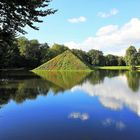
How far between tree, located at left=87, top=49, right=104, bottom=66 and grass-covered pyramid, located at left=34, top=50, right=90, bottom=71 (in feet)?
167

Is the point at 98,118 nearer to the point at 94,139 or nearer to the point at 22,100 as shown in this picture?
the point at 94,139

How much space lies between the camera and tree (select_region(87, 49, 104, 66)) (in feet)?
447

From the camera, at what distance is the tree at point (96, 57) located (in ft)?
447

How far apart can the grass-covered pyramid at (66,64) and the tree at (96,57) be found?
50919 mm

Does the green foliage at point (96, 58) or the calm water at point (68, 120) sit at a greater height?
the green foliage at point (96, 58)

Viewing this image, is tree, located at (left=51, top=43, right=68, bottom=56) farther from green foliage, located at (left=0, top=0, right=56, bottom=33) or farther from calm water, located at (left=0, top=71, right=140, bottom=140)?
green foliage, located at (left=0, top=0, right=56, bottom=33)

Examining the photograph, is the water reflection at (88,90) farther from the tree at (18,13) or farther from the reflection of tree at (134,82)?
the tree at (18,13)

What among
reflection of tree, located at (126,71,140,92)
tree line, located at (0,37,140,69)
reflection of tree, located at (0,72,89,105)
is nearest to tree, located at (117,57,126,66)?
tree line, located at (0,37,140,69)

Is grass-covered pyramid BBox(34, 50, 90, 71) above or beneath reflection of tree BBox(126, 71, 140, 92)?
above

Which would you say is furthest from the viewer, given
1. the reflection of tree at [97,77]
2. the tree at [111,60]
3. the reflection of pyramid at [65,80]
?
the tree at [111,60]

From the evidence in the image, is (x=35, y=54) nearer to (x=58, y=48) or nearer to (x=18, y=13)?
(x=58, y=48)

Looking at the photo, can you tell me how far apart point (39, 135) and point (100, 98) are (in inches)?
444

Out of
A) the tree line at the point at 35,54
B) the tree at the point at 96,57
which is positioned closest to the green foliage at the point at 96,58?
the tree at the point at 96,57

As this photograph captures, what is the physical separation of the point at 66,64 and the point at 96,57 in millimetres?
52736
